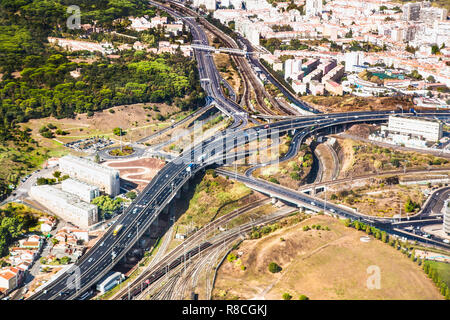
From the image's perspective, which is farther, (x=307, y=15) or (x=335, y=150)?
(x=307, y=15)

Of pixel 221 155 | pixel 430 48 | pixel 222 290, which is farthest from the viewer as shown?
pixel 430 48

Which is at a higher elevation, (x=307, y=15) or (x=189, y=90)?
(x=307, y=15)

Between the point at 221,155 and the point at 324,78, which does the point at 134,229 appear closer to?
the point at 221,155

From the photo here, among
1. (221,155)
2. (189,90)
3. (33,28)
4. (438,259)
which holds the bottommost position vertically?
(438,259)

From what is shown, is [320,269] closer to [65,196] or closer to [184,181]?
[184,181]

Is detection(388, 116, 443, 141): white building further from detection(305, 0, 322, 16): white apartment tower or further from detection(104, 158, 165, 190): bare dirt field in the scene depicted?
detection(305, 0, 322, 16): white apartment tower

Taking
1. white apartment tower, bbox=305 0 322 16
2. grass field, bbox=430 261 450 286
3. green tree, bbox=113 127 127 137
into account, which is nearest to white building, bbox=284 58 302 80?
green tree, bbox=113 127 127 137
